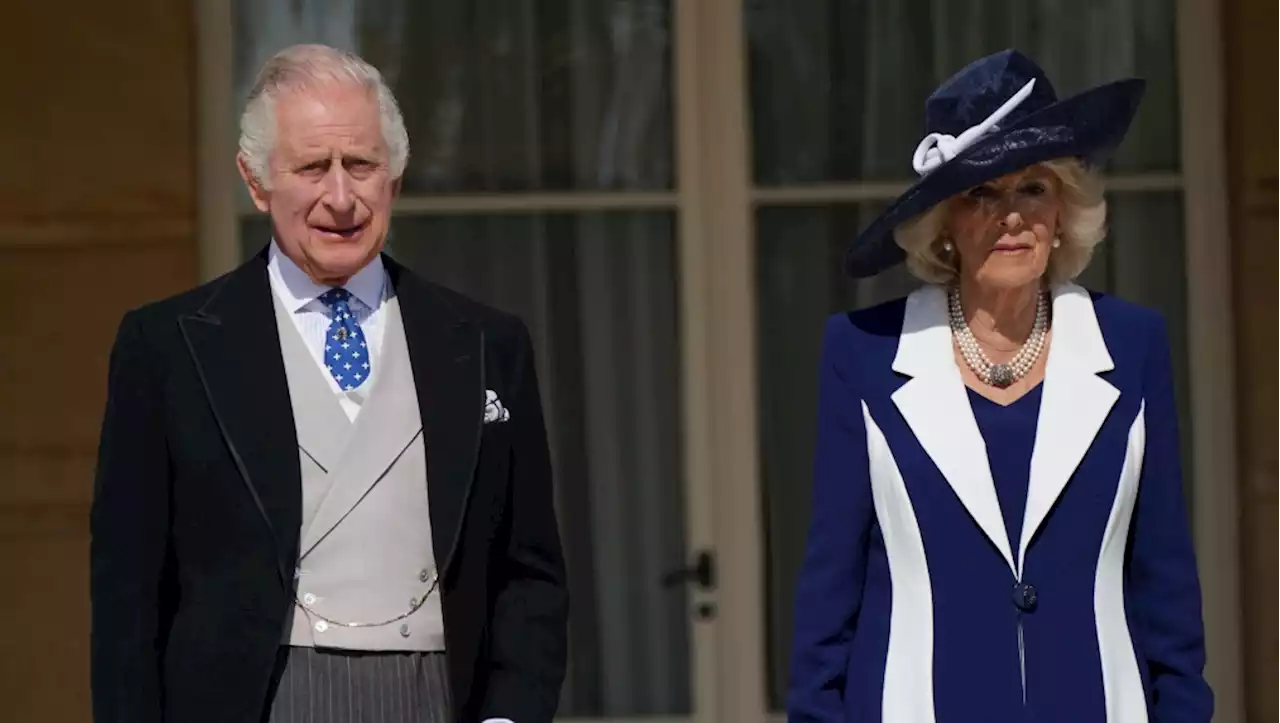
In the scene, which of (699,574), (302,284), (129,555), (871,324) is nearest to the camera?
(129,555)

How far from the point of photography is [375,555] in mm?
2627

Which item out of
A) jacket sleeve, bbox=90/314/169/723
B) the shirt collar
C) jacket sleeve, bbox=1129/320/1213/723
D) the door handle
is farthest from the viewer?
the door handle

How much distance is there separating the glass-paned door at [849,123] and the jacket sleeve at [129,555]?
2.33 m

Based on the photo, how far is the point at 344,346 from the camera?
8.82ft

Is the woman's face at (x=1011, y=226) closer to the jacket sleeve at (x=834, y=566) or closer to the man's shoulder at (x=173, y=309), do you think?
the jacket sleeve at (x=834, y=566)

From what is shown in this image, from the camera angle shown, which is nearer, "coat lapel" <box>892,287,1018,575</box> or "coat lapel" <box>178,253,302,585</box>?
"coat lapel" <box>178,253,302,585</box>

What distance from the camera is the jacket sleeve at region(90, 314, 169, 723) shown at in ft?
8.50

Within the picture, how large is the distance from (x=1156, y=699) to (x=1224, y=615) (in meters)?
1.93

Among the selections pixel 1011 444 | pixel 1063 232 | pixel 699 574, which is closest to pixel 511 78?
pixel 699 574

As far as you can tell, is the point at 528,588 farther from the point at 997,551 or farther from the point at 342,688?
the point at 997,551

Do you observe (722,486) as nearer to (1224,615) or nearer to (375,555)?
(1224,615)

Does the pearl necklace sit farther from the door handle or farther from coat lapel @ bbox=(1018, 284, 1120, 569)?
the door handle

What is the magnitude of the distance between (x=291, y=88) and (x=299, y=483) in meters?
0.50

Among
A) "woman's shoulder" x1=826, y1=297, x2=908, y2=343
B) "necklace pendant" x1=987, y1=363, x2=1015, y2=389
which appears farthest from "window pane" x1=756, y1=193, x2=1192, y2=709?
"necklace pendant" x1=987, y1=363, x2=1015, y2=389
